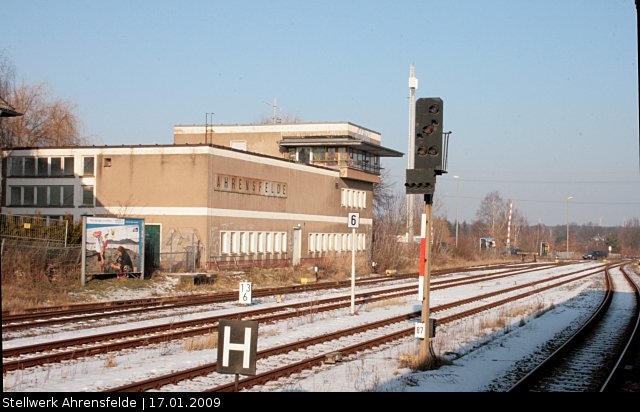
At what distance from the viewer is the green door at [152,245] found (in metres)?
36.8

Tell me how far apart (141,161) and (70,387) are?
3010 centimetres

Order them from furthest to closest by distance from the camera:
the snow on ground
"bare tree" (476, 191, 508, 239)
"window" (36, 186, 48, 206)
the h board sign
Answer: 1. "bare tree" (476, 191, 508, 239)
2. "window" (36, 186, 48, 206)
3. the snow on ground
4. the h board sign

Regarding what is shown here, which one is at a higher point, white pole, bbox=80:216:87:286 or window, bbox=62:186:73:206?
window, bbox=62:186:73:206

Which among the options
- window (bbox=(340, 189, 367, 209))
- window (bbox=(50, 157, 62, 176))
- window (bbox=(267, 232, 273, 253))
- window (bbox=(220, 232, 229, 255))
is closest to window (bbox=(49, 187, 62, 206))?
window (bbox=(50, 157, 62, 176))

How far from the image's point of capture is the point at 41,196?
4391cm

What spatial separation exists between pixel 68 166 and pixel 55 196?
196 centimetres

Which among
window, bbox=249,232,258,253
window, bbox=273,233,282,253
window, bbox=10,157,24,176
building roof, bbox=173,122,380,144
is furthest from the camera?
building roof, bbox=173,122,380,144

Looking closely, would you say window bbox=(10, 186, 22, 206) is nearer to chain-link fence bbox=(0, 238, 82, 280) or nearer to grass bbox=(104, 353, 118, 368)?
chain-link fence bbox=(0, 238, 82, 280)

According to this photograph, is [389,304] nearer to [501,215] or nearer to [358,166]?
[358,166]

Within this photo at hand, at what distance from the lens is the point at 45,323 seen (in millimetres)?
19172

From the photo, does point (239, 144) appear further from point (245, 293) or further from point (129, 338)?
point (129, 338)

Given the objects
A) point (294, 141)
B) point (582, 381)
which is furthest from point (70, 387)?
point (294, 141)

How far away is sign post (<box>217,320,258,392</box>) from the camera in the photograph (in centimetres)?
884

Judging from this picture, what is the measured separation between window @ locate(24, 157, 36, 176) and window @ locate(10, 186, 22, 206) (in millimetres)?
1080
